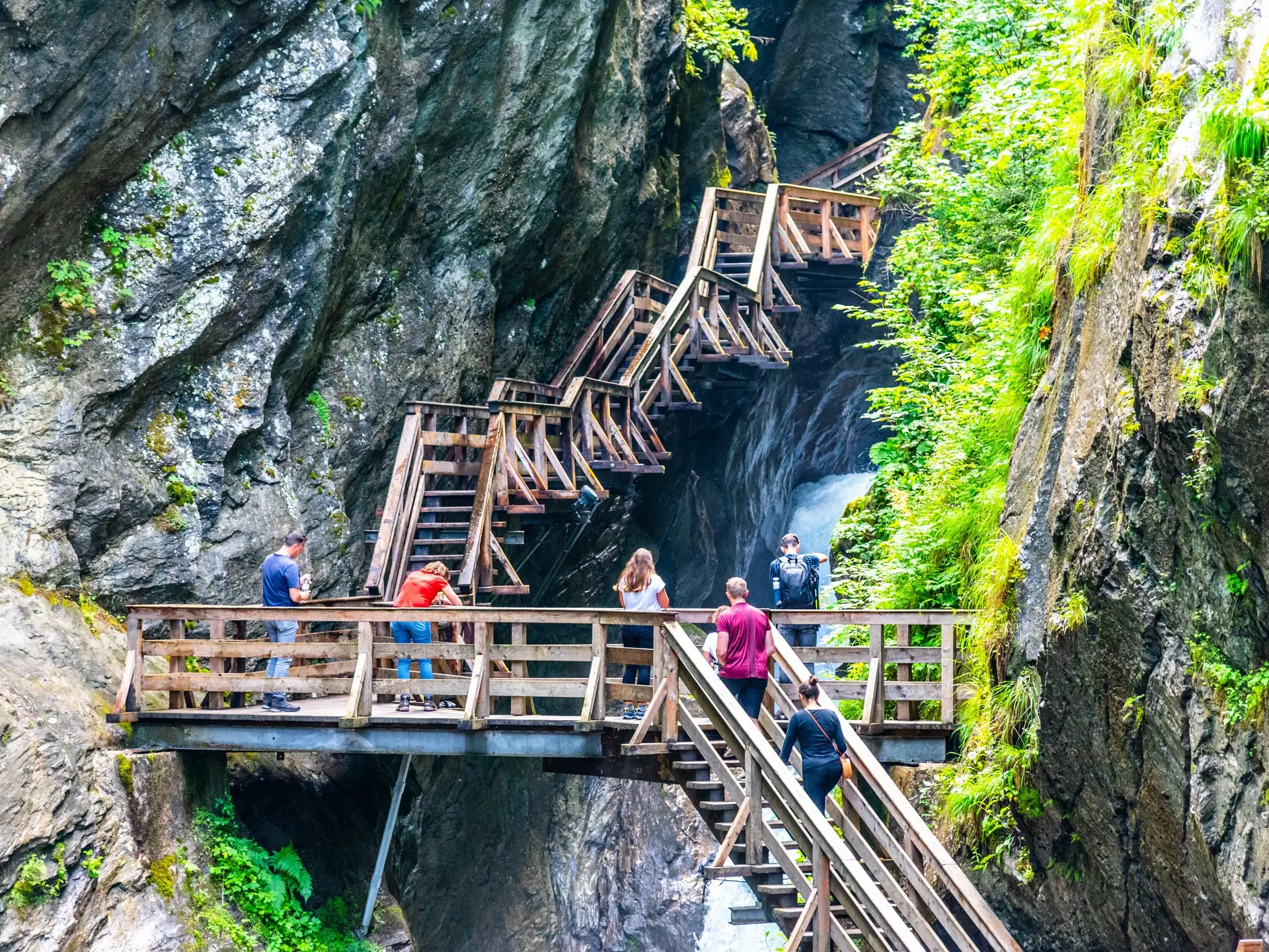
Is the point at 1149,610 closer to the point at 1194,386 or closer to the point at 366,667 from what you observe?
the point at 1194,386

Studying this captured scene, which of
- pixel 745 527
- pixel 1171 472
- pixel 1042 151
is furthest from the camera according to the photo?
pixel 745 527

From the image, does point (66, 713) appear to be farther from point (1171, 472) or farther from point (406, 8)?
point (406, 8)

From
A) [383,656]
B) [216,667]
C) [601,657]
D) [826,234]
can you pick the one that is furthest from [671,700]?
[826,234]

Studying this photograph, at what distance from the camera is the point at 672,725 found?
35.4 feet

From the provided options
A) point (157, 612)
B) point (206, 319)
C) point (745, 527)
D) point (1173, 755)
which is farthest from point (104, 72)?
point (745, 527)

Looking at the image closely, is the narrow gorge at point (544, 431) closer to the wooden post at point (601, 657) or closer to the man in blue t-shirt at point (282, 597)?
the man in blue t-shirt at point (282, 597)

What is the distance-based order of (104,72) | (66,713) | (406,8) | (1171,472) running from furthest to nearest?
(406,8), (104,72), (66,713), (1171,472)

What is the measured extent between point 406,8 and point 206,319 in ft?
17.3

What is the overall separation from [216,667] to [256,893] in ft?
6.80

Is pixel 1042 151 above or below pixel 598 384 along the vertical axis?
above

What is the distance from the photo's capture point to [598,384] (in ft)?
60.4

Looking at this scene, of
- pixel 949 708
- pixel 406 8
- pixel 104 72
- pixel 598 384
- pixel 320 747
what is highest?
pixel 406 8

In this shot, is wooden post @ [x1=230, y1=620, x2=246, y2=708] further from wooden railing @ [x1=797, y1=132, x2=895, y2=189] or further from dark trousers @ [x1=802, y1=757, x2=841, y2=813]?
wooden railing @ [x1=797, y1=132, x2=895, y2=189]

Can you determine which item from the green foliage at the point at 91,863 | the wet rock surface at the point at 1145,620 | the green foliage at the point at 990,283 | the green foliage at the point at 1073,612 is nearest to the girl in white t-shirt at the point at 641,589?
the green foliage at the point at 990,283
